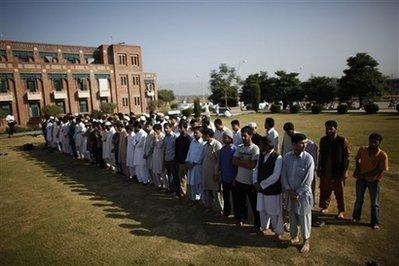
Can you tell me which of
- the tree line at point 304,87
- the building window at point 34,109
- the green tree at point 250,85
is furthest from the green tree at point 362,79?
the building window at point 34,109

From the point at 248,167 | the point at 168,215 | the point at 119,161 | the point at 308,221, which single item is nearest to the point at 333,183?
the point at 308,221

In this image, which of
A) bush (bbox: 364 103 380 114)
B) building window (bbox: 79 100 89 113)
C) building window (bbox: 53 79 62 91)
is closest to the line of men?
bush (bbox: 364 103 380 114)

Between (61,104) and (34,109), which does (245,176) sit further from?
(61,104)

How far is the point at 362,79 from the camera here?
37.9 metres

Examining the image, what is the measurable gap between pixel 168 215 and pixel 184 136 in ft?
7.03

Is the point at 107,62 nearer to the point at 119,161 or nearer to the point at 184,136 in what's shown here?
the point at 119,161

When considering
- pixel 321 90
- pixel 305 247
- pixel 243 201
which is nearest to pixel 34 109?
pixel 243 201

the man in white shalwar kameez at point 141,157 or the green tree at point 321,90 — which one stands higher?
the green tree at point 321,90

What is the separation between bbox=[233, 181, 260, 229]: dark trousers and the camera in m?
6.05

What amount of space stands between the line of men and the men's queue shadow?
0.32m

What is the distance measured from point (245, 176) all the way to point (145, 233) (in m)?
2.41

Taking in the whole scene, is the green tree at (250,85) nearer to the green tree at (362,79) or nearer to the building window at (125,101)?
the green tree at (362,79)

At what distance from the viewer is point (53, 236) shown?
627 centimetres

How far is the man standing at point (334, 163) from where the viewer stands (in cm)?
620
